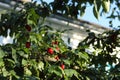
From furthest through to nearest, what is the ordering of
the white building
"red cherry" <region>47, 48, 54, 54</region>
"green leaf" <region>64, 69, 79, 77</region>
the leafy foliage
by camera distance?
1. the white building
2. "red cherry" <region>47, 48, 54, 54</region>
3. "green leaf" <region>64, 69, 79, 77</region>
4. the leafy foliage

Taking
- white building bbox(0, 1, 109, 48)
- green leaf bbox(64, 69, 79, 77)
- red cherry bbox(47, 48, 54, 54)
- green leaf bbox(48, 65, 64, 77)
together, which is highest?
red cherry bbox(47, 48, 54, 54)

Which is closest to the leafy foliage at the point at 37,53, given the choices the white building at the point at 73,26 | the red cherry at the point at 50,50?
the red cherry at the point at 50,50

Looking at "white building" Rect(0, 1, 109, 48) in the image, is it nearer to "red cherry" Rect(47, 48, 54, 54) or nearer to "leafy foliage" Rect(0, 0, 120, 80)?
"leafy foliage" Rect(0, 0, 120, 80)

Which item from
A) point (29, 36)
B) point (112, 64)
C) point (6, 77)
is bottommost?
point (112, 64)

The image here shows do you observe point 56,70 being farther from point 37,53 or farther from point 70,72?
point 37,53

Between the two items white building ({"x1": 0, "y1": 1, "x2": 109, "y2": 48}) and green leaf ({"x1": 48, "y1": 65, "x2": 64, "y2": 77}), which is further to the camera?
white building ({"x1": 0, "y1": 1, "x2": 109, "y2": 48})

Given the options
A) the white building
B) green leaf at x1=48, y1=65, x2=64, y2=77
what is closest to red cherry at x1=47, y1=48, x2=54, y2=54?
green leaf at x1=48, y1=65, x2=64, y2=77

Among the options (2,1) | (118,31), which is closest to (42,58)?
(118,31)

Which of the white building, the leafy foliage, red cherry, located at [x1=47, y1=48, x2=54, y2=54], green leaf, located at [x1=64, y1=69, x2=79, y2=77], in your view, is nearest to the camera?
the leafy foliage

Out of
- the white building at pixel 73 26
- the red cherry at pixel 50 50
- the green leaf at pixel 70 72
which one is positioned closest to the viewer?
the green leaf at pixel 70 72

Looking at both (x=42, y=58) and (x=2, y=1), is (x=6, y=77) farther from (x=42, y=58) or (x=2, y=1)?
(x=2, y=1)

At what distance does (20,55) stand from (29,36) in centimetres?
27

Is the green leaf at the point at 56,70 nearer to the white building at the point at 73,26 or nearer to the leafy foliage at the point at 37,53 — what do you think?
the leafy foliage at the point at 37,53

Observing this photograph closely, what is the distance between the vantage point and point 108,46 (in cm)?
586
